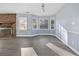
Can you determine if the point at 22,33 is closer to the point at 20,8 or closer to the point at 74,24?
the point at 20,8

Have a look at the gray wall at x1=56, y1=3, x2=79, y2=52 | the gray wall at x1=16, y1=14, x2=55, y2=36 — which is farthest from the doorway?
the gray wall at x1=56, y1=3, x2=79, y2=52

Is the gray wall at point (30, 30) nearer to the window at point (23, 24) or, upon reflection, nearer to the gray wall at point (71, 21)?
the window at point (23, 24)

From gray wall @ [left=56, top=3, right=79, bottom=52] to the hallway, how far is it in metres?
0.11

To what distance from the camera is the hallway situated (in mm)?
1232

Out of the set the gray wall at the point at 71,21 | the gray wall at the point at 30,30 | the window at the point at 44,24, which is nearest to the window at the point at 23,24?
the gray wall at the point at 30,30

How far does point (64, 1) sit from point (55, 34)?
18.2 inches

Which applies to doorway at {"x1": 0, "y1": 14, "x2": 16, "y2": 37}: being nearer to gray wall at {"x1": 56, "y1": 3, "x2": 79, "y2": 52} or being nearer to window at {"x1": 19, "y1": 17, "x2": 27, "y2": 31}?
window at {"x1": 19, "y1": 17, "x2": 27, "y2": 31}

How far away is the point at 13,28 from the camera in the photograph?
1.29 m

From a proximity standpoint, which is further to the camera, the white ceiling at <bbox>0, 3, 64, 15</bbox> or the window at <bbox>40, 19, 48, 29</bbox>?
the window at <bbox>40, 19, 48, 29</bbox>

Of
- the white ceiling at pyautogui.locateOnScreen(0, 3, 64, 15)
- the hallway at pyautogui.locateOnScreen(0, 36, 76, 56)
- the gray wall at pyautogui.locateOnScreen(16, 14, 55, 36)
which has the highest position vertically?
the white ceiling at pyautogui.locateOnScreen(0, 3, 64, 15)

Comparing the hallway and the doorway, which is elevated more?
the doorway

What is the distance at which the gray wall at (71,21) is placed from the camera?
1200 mm

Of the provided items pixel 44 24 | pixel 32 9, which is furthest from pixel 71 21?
pixel 32 9

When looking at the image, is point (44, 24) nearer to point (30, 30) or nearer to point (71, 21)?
point (30, 30)
